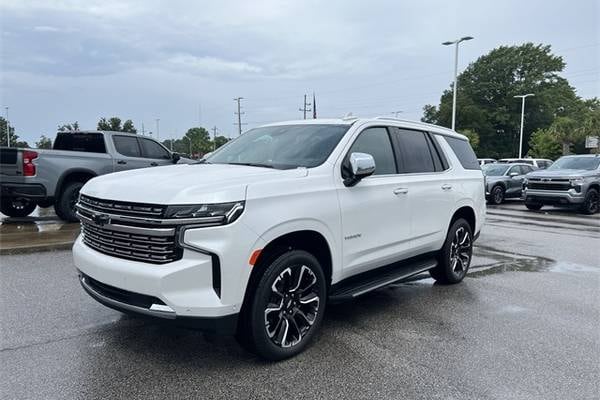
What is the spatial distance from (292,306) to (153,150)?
8.96m

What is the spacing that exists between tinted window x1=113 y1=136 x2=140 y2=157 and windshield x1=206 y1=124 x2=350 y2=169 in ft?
21.9

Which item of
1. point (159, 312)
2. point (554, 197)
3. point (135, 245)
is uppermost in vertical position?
point (135, 245)

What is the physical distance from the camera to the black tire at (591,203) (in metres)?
15.0

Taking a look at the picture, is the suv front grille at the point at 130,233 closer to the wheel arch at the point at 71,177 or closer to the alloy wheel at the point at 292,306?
the alloy wheel at the point at 292,306

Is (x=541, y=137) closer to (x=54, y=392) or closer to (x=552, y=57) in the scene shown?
(x=552, y=57)

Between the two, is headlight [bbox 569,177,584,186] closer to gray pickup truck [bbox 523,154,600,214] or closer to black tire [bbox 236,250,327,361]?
gray pickup truck [bbox 523,154,600,214]

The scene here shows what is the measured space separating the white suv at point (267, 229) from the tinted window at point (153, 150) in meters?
6.84

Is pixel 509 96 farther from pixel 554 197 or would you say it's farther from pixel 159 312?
pixel 159 312

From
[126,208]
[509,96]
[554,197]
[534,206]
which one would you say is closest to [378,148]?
[126,208]

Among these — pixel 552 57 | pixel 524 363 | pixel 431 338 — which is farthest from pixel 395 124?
pixel 552 57

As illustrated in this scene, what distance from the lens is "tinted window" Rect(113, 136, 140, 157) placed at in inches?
435

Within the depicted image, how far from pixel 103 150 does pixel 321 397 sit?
9.25 m

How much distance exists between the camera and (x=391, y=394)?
323 cm

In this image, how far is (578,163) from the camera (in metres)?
16.4
